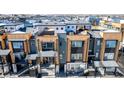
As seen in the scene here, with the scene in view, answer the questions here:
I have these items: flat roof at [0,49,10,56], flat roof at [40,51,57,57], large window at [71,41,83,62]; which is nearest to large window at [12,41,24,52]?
flat roof at [0,49,10,56]

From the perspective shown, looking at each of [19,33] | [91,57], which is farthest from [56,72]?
[19,33]

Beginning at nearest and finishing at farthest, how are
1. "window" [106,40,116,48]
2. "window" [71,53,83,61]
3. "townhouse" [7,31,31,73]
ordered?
1. "townhouse" [7,31,31,73]
2. "window" [106,40,116,48]
3. "window" [71,53,83,61]

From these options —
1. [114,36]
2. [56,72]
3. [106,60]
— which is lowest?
[56,72]

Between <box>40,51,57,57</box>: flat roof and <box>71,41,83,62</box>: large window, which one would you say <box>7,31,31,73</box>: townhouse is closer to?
<box>40,51,57,57</box>: flat roof

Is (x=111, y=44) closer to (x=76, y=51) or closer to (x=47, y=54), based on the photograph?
(x=76, y=51)

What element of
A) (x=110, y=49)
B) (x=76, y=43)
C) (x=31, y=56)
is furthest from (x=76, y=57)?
(x=31, y=56)

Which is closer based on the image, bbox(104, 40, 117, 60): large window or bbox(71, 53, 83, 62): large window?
bbox(104, 40, 117, 60): large window

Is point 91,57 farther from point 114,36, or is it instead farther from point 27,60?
point 27,60

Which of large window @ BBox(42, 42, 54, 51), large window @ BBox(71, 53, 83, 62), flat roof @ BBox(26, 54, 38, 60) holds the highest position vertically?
large window @ BBox(42, 42, 54, 51)
